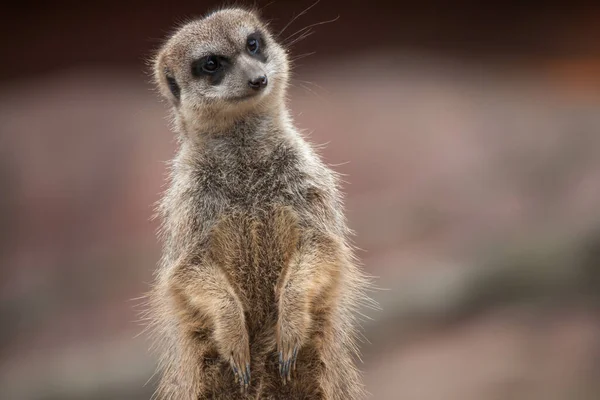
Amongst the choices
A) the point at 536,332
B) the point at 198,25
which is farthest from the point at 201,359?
the point at 536,332

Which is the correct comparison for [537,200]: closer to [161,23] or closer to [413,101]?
[413,101]

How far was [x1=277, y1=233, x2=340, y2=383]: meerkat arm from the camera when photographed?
7.68 feet

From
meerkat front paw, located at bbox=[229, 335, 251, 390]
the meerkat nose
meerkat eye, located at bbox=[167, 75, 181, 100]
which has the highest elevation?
the meerkat nose

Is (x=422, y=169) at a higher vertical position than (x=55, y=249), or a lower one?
higher

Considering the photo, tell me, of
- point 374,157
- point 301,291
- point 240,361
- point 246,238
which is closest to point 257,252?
point 246,238

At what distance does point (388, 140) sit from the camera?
561cm

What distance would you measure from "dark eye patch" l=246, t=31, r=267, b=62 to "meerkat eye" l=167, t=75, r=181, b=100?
11.0 inches

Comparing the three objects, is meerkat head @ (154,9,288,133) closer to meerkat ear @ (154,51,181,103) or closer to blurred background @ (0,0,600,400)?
meerkat ear @ (154,51,181,103)

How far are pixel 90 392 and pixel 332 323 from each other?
287cm

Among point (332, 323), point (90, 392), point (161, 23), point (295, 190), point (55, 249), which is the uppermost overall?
point (161, 23)

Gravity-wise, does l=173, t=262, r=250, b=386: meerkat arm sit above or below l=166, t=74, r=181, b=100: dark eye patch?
below

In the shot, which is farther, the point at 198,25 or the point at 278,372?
the point at 198,25

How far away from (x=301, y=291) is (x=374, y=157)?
10.9 feet

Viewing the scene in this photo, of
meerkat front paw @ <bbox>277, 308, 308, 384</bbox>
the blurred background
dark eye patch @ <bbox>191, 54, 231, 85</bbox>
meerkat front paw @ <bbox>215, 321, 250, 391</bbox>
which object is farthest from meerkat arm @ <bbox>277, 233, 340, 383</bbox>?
the blurred background
